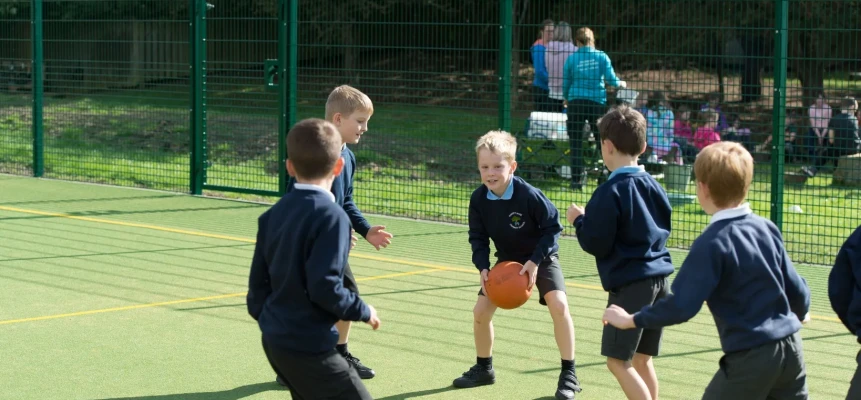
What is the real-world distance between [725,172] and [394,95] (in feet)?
31.6

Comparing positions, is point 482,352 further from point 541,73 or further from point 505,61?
point 541,73

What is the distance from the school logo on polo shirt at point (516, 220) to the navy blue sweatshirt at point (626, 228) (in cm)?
67

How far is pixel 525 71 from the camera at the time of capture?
44.5 ft

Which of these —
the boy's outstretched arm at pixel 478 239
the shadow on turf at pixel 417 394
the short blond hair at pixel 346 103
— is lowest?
the shadow on turf at pixel 417 394

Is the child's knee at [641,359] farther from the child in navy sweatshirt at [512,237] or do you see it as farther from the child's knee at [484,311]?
the child's knee at [484,311]

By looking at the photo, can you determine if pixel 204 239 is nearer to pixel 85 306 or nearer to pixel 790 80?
pixel 85 306

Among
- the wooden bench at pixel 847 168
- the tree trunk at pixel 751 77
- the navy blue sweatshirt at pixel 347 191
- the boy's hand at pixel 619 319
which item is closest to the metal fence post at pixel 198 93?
the tree trunk at pixel 751 77

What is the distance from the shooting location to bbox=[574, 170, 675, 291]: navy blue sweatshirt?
4.70 meters

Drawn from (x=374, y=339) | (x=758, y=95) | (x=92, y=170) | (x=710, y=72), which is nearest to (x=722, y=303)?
(x=374, y=339)

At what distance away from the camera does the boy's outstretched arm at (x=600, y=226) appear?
15.3 ft

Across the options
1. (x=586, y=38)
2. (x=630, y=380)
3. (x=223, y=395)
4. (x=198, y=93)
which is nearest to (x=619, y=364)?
(x=630, y=380)

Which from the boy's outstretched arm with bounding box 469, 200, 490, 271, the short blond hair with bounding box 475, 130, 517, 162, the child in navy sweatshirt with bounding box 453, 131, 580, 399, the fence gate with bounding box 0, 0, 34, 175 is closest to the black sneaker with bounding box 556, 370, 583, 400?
the child in navy sweatshirt with bounding box 453, 131, 580, 399

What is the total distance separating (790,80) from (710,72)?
213 cm

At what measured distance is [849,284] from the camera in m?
3.96
